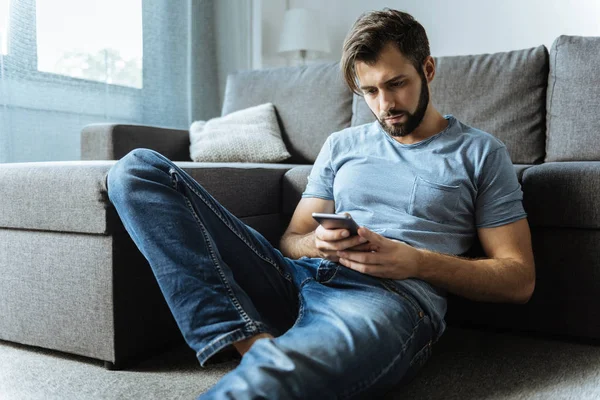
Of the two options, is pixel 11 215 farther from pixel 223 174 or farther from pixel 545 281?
pixel 545 281

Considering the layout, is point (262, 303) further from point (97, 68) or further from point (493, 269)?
point (97, 68)

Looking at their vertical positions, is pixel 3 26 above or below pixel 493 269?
above

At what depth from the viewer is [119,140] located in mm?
2303

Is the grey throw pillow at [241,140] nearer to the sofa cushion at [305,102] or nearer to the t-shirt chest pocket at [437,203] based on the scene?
the sofa cushion at [305,102]

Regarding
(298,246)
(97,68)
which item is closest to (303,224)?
(298,246)

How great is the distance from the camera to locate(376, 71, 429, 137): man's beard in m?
1.38

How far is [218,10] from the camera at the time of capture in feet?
11.7

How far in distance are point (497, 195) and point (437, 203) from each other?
13 cm

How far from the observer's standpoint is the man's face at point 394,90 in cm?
136

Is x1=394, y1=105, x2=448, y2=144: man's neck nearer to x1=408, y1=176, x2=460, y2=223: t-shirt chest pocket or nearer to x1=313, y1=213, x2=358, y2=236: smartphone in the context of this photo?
x1=408, y1=176, x2=460, y2=223: t-shirt chest pocket

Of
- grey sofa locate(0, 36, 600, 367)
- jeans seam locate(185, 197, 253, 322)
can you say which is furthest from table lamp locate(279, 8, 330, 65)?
jeans seam locate(185, 197, 253, 322)

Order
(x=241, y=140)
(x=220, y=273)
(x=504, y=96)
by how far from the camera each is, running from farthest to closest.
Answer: (x=241, y=140)
(x=504, y=96)
(x=220, y=273)

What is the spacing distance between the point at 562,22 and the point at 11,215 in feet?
9.12

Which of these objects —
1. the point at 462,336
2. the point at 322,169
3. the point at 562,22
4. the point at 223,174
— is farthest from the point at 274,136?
the point at 562,22
